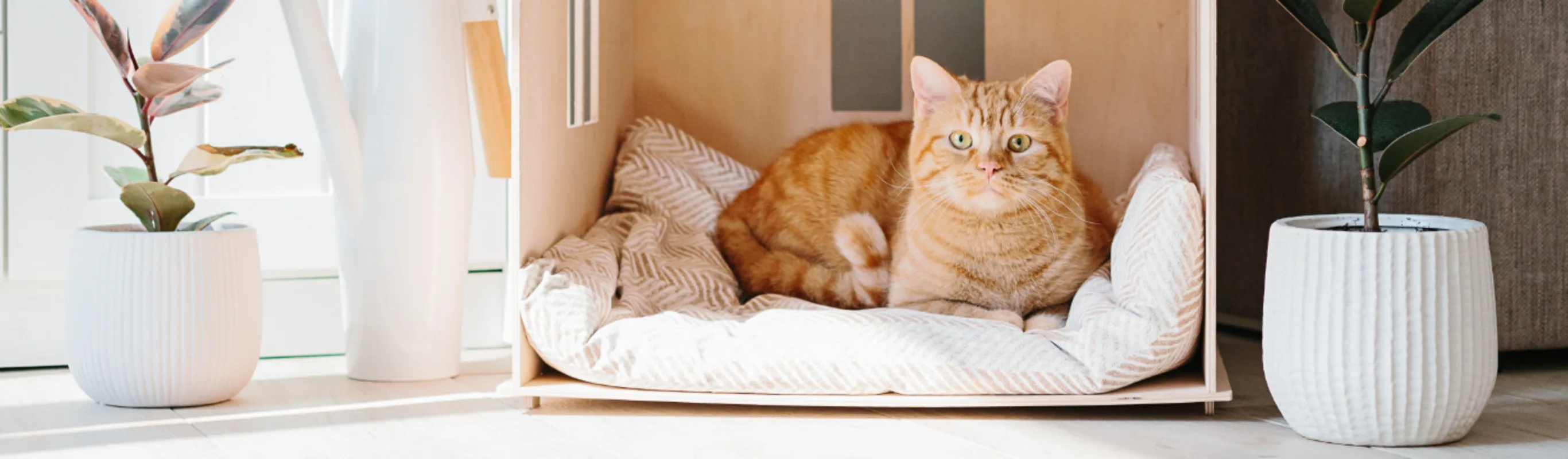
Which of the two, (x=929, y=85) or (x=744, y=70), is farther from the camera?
(x=744, y=70)

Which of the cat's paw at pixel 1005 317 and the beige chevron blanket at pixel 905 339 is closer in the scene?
the beige chevron blanket at pixel 905 339

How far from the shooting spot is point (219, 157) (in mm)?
1621

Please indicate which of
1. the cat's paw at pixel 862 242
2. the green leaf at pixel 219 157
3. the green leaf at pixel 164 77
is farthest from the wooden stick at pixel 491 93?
the cat's paw at pixel 862 242

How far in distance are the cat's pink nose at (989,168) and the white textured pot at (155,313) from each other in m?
1.00

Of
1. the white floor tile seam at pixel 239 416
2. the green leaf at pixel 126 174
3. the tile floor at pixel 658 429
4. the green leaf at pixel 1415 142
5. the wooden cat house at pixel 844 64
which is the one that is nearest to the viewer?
the green leaf at pixel 1415 142

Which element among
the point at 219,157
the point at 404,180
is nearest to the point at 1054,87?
the point at 404,180

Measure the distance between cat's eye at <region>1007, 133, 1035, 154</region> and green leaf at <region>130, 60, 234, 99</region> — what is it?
1.05 metres

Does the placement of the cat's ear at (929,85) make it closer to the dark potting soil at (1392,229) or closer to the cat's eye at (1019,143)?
the cat's eye at (1019,143)

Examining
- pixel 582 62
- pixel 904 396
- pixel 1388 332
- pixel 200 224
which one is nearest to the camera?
pixel 1388 332

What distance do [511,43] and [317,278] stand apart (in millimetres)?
731

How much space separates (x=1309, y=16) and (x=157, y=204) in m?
1.43

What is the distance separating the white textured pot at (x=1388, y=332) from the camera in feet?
4.39

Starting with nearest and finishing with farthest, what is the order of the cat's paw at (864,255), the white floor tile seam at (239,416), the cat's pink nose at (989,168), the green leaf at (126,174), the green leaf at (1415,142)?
1. the green leaf at (1415,142)
2. the white floor tile seam at (239,416)
3. the green leaf at (126,174)
4. the cat's pink nose at (989,168)
5. the cat's paw at (864,255)

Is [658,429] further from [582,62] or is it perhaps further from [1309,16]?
[1309,16]
